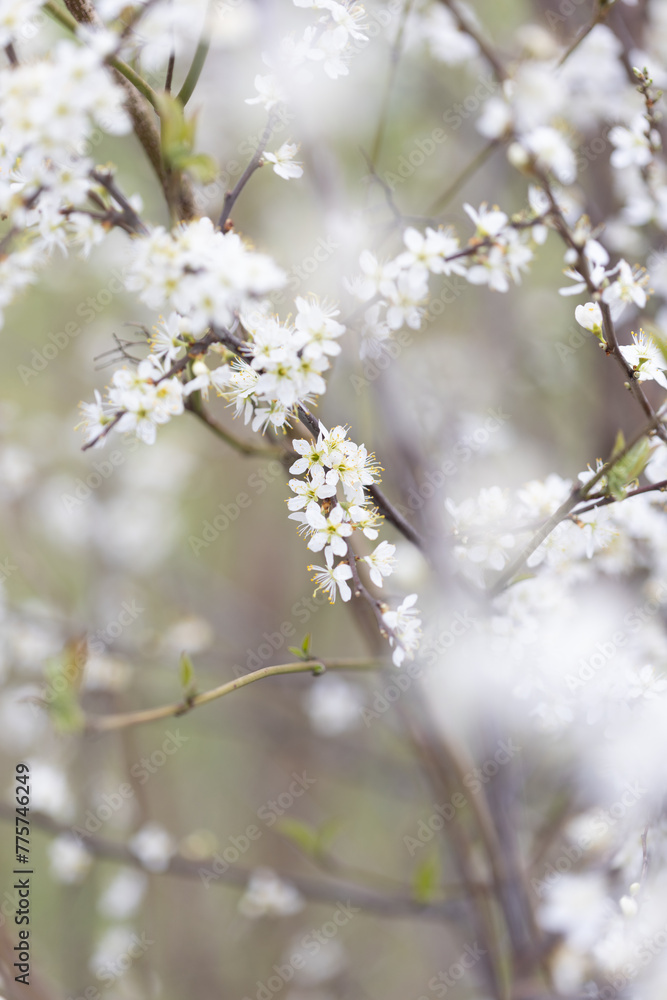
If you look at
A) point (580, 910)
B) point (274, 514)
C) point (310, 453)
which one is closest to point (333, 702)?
point (580, 910)

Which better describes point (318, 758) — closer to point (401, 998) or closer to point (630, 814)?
point (401, 998)

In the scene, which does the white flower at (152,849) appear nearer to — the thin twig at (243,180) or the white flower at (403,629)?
the white flower at (403,629)

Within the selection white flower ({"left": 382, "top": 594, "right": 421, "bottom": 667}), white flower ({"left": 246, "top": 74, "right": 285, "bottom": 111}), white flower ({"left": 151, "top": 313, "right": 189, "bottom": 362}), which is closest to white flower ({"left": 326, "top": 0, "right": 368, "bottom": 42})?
white flower ({"left": 246, "top": 74, "right": 285, "bottom": 111})

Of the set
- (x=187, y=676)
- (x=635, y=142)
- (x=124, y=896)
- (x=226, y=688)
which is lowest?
(x=124, y=896)

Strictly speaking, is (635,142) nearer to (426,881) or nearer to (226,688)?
(226,688)

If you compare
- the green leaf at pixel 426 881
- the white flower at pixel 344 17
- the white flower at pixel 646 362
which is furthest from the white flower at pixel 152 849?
the white flower at pixel 344 17

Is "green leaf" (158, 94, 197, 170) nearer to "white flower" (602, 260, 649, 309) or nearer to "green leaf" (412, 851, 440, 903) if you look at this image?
"white flower" (602, 260, 649, 309)

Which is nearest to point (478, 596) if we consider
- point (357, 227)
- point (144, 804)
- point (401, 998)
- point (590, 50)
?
point (357, 227)
